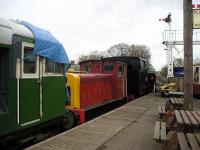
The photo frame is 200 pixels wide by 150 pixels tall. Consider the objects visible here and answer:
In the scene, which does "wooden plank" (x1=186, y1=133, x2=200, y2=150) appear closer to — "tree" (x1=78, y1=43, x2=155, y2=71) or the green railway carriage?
the green railway carriage

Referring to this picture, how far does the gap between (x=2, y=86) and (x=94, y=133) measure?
126 inches

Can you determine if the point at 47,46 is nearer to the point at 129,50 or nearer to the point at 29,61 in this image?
the point at 29,61

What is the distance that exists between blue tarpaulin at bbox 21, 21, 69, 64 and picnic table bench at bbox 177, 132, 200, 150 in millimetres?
3377

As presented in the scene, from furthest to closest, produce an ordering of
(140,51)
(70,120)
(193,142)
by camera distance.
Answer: (140,51)
(70,120)
(193,142)

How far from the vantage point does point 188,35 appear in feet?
27.5

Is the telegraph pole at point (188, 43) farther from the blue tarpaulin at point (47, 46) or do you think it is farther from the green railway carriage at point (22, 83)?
the green railway carriage at point (22, 83)

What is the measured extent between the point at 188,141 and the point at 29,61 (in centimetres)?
341

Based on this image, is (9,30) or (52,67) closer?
(9,30)

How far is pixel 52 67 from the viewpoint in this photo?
7668mm

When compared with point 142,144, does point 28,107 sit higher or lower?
higher

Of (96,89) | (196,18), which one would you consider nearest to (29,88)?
(196,18)

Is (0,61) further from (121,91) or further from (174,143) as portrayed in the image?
(121,91)

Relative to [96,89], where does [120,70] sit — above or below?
above

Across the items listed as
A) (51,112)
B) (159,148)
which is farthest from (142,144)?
(51,112)
